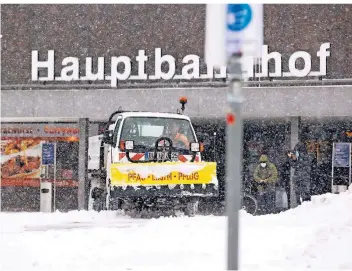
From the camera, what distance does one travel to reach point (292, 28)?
2134 centimetres

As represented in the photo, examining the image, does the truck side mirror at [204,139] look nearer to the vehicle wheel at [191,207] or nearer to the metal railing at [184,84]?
the vehicle wheel at [191,207]

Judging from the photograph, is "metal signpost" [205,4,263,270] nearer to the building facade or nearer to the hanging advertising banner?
the building facade

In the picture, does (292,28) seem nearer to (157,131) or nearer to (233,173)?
(157,131)

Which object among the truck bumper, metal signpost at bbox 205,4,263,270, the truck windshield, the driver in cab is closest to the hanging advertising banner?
the truck windshield

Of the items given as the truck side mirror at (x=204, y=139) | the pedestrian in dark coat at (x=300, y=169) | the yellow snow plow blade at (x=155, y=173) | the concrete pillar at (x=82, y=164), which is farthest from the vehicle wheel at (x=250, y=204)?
the concrete pillar at (x=82, y=164)

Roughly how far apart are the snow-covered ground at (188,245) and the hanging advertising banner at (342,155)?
900cm

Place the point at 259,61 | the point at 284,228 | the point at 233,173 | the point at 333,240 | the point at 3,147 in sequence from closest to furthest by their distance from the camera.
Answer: the point at 233,173 < the point at 333,240 < the point at 284,228 < the point at 259,61 < the point at 3,147

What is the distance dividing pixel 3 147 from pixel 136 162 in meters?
9.65

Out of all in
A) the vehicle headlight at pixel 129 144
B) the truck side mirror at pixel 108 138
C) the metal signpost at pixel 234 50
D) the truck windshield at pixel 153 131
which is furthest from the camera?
the truck windshield at pixel 153 131

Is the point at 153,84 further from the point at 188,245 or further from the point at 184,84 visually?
the point at 188,245

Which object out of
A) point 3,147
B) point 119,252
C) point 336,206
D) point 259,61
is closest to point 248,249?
point 119,252

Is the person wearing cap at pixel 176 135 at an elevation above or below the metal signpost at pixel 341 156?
above

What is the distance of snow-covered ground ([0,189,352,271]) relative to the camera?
25.5 ft

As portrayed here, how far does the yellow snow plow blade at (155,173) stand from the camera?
13.3 m
